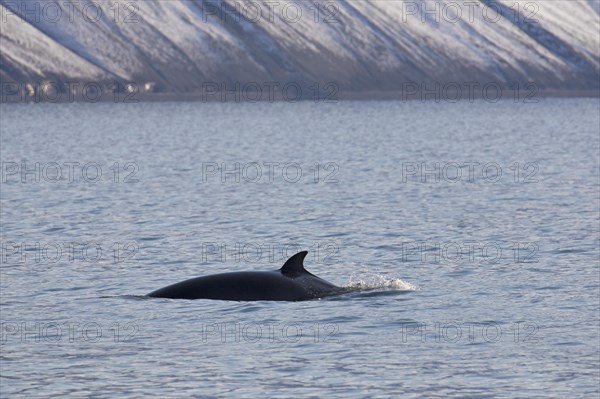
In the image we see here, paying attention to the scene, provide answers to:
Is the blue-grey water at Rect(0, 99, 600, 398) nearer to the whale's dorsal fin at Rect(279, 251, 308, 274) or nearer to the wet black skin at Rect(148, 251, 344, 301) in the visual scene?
the wet black skin at Rect(148, 251, 344, 301)

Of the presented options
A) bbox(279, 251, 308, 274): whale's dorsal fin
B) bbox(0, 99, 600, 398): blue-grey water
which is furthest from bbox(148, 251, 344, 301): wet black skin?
bbox(0, 99, 600, 398): blue-grey water

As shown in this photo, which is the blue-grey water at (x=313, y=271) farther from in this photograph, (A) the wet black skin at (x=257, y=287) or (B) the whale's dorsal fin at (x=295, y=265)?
(B) the whale's dorsal fin at (x=295, y=265)

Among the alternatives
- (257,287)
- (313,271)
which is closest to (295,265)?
(257,287)

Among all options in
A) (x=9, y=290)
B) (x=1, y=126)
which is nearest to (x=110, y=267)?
(x=9, y=290)

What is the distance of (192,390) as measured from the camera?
20.3m

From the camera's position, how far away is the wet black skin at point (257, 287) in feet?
91.4

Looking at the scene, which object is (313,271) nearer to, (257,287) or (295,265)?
(295,265)

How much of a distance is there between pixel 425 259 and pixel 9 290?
454 inches

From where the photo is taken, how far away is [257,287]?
→ 91.7 feet

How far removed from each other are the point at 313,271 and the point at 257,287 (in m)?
6.26

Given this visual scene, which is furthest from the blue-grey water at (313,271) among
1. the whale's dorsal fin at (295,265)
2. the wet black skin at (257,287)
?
the whale's dorsal fin at (295,265)

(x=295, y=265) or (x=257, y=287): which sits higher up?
(x=295, y=265)

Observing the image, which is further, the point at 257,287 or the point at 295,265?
the point at 295,265

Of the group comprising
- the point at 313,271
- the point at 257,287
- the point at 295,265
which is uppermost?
the point at 295,265
